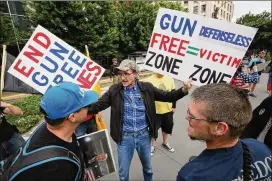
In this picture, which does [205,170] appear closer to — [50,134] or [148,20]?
[50,134]

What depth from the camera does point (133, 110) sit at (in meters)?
2.87

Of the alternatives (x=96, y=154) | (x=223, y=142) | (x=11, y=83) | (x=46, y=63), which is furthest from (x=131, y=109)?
(x=11, y=83)

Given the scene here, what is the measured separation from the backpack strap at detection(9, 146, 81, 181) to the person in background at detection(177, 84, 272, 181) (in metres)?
0.72

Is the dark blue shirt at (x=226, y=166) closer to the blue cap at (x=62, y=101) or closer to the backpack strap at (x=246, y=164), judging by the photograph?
the backpack strap at (x=246, y=164)

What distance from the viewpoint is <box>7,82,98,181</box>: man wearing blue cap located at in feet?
4.36

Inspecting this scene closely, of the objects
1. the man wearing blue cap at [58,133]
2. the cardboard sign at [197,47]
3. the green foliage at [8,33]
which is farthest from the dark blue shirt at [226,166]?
the green foliage at [8,33]

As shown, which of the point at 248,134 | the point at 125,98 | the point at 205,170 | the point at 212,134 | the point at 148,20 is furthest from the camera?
the point at 148,20

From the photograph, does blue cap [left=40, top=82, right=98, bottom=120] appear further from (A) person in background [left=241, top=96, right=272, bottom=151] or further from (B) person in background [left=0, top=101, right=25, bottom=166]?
(B) person in background [left=0, top=101, right=25, bottom=166]

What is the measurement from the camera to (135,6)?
23734mm

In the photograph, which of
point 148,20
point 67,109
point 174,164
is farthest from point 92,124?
point 148,20

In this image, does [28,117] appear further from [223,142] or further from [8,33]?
[8,33]

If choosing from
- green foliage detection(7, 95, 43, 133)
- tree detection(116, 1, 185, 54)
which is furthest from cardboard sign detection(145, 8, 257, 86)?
tree detection(116, 1, 185, 54)

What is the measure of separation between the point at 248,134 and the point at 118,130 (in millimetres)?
1490

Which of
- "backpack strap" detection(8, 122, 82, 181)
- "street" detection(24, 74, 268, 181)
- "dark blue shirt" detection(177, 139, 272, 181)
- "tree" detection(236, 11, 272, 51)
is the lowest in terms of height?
"tree" detection(236, 11, 272, 51)
